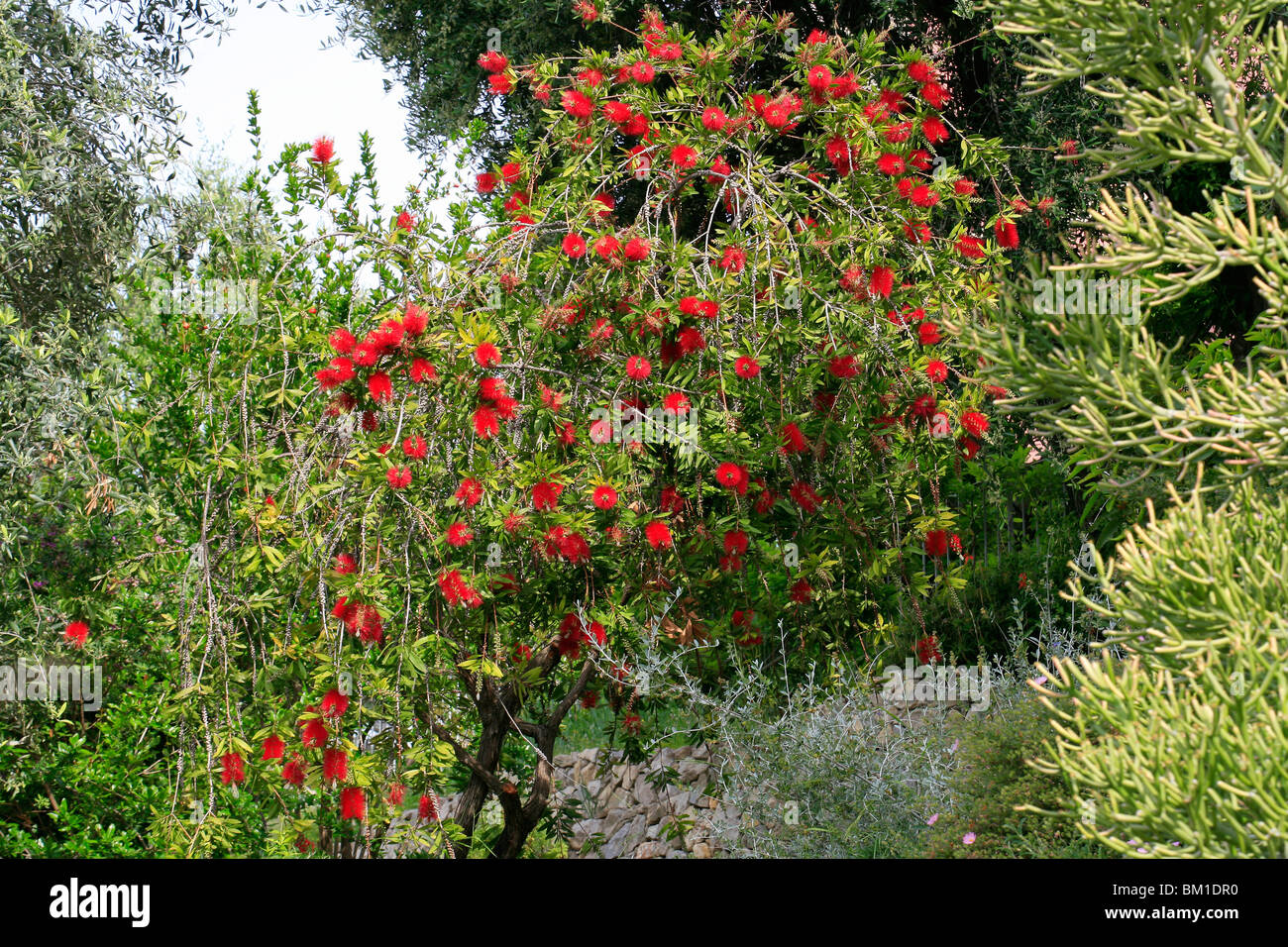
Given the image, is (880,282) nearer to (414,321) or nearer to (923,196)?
(923,196)

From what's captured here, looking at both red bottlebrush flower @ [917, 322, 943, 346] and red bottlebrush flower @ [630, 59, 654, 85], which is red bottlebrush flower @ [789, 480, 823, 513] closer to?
red bottlebrush flower @ [917, 322, 943, 346]

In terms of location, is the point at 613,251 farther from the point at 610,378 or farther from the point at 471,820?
the point at 471,820

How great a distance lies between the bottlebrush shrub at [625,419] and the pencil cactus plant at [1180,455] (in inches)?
49.6

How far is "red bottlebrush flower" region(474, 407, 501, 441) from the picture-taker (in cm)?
306

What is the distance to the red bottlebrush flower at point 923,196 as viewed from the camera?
385 centimetres

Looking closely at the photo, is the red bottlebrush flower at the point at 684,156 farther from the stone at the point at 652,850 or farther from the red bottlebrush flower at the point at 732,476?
the stone at the point at 652,850

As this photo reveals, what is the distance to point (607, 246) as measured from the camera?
3318mm

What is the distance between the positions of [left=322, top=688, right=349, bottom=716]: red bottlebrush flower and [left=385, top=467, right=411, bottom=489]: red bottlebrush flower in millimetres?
610

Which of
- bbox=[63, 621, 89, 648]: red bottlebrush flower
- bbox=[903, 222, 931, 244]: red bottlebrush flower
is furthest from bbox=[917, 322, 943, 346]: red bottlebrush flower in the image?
bbox=[63, 621, 89, 648]: red bottlebrush flower

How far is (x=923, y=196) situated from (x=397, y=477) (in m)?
2.17

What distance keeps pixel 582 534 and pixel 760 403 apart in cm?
94

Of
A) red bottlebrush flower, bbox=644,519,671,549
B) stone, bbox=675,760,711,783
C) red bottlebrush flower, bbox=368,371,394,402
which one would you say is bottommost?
stone, bbox=675,760,711,783

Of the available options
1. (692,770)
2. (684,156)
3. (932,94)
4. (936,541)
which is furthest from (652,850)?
(932,94)

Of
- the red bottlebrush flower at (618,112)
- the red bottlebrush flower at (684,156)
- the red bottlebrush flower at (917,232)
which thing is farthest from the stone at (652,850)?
the red bottlebrush flower at (618,112)
